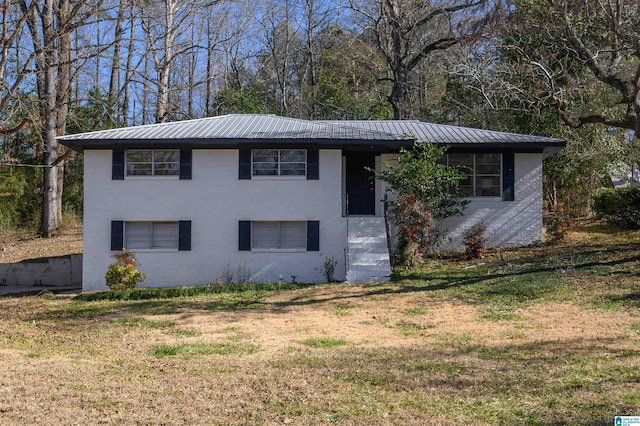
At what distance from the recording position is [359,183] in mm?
19344

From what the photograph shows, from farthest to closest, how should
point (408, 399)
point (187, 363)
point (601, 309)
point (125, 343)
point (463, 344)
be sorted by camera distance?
1. point (601, 309)
2. point (125, 343)
3. point (463, 344)
4. point (187, 363)
5. point (408, 399)

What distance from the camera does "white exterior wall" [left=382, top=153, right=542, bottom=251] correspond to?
64.6ft

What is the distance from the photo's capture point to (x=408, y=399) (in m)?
6.52

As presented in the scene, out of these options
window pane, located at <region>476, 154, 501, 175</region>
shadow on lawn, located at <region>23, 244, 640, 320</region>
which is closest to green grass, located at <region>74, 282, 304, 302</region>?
shadow on lawn, located at <region>23, 244, 640, 320</region>

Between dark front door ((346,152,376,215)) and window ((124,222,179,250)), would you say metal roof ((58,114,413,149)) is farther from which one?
window ((124,222,179,250))

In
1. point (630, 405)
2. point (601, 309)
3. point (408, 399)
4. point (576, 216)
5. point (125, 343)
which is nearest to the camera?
point (630, 405)

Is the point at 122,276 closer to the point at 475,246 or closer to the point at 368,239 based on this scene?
the point at 368,239

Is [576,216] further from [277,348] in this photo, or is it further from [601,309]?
[277,348]

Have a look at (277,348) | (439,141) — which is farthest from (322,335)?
(439,141)

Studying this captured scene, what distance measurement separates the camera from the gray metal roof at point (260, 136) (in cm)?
1697

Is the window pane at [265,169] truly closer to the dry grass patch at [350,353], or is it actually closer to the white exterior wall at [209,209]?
the white exterior wall at [209,209]

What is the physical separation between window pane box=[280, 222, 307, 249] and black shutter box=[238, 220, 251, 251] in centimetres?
91

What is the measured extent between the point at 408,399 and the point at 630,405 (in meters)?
2.08

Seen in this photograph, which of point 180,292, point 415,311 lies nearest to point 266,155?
point 180,292
